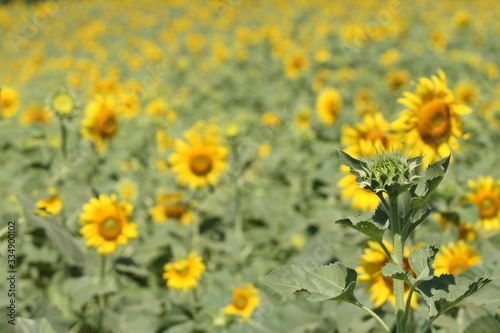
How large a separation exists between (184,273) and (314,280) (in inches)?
47.4

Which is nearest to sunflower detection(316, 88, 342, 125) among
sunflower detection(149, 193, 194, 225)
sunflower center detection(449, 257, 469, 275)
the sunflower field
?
the sunflower field

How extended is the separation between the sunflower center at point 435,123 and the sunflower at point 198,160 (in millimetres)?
1056

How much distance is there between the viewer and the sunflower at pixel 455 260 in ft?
5.16

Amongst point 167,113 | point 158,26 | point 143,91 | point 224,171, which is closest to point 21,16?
point 158,26

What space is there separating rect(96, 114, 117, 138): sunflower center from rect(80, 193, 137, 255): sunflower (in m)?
0.79

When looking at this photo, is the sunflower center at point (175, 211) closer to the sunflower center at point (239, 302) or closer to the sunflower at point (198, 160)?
the sunflower at point (198, 160)

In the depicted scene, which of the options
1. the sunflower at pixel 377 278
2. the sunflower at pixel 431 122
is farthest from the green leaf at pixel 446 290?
the sunflower at pixel 431 122

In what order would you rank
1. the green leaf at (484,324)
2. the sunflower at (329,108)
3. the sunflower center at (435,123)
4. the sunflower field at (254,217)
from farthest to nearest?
the sunflower at (329,108)
the sunflower center at (435,123)
the green leaf at (484,324)
the sunflower field at (254,217)

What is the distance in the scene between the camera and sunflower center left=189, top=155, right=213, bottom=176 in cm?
253

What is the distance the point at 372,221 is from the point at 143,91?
158 inches

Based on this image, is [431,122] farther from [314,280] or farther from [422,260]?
[314,280]

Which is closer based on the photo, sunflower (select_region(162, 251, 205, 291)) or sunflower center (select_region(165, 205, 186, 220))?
sunflower (select_region(162, 251, 205, 291))

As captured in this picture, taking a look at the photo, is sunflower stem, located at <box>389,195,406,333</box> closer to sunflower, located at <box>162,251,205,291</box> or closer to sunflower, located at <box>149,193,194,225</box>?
sunflower, located at <box>162,251,205,291</box>

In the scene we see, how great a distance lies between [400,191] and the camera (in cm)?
94
